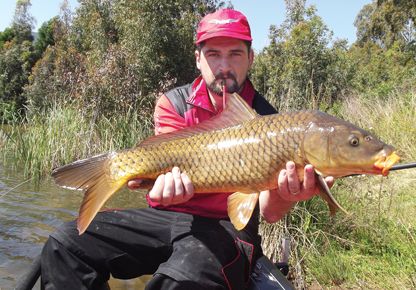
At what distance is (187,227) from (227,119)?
21.2 inches

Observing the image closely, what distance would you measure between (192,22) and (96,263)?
14595 mm

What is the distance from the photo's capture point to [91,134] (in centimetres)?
701

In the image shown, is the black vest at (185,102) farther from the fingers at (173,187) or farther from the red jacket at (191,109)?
the fingers at (173,187)

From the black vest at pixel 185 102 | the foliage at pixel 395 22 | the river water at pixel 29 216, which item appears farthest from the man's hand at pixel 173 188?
the foliage at pixel 395 22

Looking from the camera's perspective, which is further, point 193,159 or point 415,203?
point 415,203

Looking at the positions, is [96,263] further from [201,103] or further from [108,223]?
[201,103]

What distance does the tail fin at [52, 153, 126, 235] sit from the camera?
5.92 feet

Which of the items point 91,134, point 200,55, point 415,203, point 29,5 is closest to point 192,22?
point 91,134

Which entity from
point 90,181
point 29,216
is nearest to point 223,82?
point 90,181

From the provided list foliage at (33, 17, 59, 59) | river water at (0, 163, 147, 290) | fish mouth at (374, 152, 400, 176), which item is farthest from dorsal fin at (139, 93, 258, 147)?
foliage at (33, 17, 59, 59)

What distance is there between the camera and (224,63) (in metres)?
2.35

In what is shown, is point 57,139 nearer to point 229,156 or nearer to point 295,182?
point 229,156

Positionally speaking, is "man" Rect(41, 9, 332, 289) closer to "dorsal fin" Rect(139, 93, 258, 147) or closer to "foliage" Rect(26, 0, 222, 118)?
"dorsal fin" Rect(139, 93, 258, 147)

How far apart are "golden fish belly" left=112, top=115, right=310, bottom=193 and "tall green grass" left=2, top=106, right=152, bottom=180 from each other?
17.2 feet
